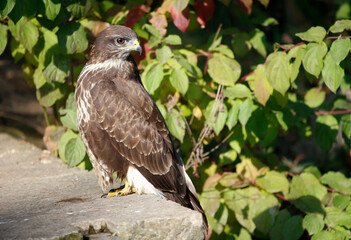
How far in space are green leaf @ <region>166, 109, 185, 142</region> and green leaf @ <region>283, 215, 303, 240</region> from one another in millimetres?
1151

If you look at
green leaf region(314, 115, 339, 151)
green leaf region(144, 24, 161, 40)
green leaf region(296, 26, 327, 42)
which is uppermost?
green leaf region(296, 26, 327, 42)

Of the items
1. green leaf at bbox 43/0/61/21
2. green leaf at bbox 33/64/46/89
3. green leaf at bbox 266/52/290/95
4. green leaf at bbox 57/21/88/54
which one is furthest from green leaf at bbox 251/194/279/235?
green leaf at bbox 43/0/61/21

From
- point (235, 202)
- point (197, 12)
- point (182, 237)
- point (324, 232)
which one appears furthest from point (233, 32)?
point (182, 237)

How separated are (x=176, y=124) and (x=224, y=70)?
0.63 metres

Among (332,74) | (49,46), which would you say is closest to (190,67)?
(332,74)

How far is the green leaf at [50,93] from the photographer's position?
5.05m

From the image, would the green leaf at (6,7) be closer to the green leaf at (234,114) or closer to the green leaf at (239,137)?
the green leaf at (234,114)

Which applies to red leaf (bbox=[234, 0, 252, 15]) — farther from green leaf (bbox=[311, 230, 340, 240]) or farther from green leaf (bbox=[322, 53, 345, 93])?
green leaf (bbox=[311, 230, 340, 240])

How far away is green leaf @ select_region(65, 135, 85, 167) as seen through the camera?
4.52m

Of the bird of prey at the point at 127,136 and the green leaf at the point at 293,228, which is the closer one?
the bird of prey at the point at 127,136

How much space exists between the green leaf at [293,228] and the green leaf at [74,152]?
1.78m

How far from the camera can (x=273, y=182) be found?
4.98 meters

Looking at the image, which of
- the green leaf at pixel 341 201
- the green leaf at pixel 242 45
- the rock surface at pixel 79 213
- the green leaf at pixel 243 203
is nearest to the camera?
the rock surface at pixel 79 213

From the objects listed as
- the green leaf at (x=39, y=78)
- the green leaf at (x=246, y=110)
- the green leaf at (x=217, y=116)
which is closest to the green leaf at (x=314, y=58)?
the green leaf at (x=246, y=110)
